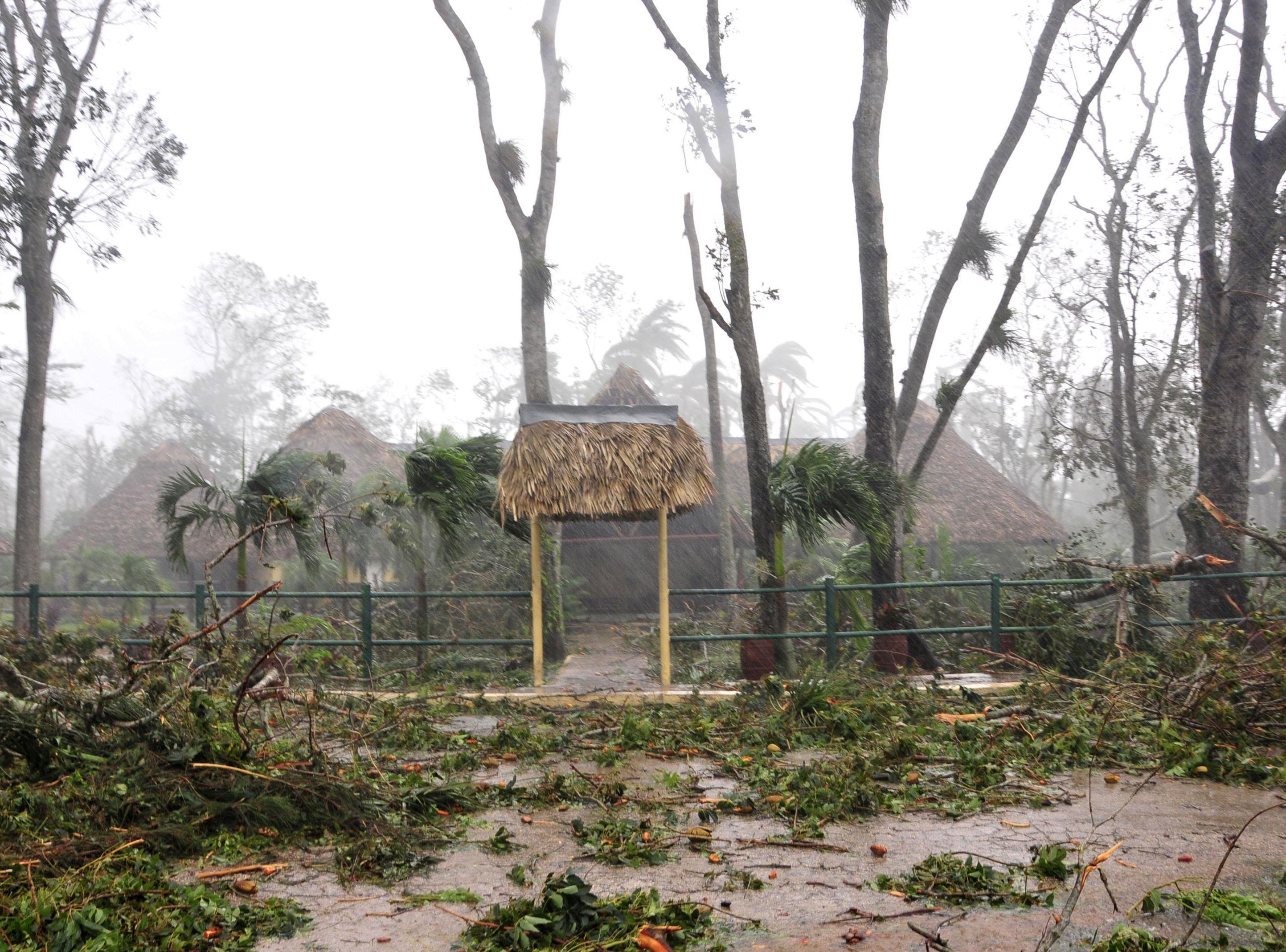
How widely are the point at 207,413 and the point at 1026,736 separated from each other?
4954 cm

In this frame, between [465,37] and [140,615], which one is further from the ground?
[465,37]

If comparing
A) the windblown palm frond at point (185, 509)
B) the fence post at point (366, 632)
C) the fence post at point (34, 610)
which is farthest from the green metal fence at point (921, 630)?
the fence post at point (34, 610)

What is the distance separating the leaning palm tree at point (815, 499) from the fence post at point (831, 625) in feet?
1.62

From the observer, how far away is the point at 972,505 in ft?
80.7

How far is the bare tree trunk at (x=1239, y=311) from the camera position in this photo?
12.4 meters

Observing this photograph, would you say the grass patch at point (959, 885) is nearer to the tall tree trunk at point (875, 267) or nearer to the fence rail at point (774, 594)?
the fence rail at point (774, 594)

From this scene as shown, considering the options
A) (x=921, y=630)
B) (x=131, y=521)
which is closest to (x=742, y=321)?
(x=921, y=630)

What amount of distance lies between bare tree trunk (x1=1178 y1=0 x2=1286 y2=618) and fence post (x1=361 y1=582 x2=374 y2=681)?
375 inches

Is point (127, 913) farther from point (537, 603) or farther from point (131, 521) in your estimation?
point (131, 521)

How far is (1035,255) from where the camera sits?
36219mm

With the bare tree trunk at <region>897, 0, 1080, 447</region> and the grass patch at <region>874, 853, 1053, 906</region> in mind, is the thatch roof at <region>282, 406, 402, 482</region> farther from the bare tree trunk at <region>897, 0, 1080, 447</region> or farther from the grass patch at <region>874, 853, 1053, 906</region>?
the grass patch at <region>874, 853, 1053, 906</region>

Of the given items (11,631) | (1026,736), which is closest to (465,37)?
(11,631)

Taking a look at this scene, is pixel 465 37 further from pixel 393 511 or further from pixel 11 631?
pixel 11 631

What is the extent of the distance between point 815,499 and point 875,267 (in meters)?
3.70
